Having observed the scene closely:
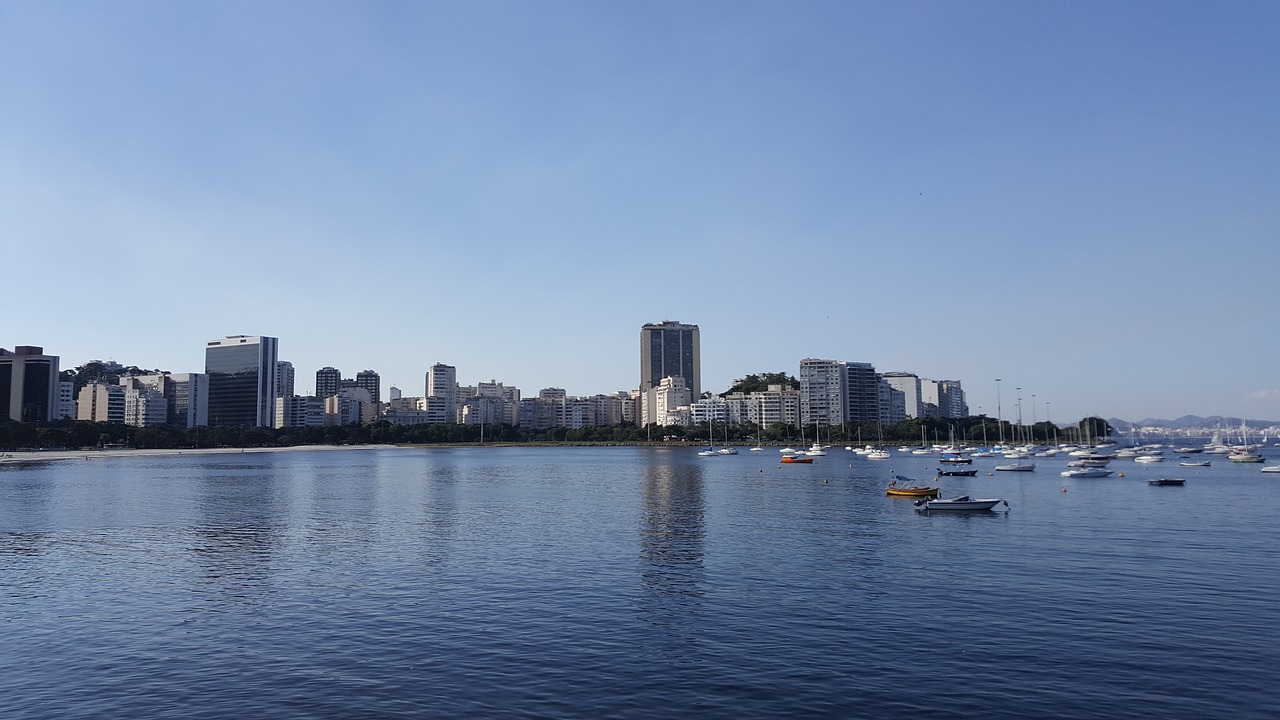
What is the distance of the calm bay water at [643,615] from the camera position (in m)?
21.5

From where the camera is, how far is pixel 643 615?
3030 cm

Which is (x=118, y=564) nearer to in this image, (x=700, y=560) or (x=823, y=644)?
(x=700, y=560)

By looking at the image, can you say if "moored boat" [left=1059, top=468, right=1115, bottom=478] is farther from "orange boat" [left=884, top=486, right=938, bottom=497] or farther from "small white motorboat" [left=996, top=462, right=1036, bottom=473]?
"orange boat" [left=884, top=486, right=938, bottom=497]

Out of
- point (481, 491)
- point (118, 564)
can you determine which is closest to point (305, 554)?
point (118, 564)

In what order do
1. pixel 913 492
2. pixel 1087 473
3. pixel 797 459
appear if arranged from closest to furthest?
pixel 913 492 < pixel 1087 473 < pixel 797 459

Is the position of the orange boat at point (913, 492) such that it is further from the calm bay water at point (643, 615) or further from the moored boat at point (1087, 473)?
the moored boat at point (1087, 473)

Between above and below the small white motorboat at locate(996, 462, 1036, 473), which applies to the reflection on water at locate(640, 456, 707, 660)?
above

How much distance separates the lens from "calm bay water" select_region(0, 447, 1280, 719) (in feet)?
70.6

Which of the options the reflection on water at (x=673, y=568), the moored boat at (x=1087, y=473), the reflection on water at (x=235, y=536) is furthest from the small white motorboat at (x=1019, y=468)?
the reflection on water at (x=235, y=536)

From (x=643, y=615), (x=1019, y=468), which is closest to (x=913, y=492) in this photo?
(x=643, y=615)

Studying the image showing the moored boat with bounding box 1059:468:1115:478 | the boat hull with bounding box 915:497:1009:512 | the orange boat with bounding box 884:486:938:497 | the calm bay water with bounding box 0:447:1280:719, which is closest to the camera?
the calm bay water with bounding box 0:447:1280:719

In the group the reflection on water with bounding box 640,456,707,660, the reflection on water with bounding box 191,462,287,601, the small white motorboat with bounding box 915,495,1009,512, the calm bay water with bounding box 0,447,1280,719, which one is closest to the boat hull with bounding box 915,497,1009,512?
the small white motorboat with bounding box 915,495,1009,512

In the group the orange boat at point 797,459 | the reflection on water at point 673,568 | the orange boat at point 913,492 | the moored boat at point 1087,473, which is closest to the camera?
the reflection on water at point 673,568

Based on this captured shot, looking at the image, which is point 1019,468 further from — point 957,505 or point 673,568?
point 673,568
